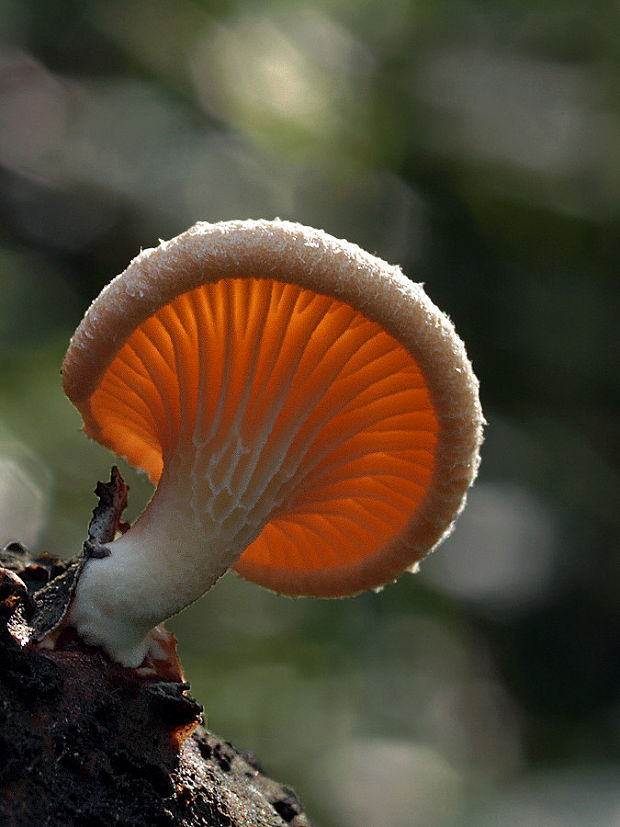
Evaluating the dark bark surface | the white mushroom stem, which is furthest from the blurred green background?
the dark bark surface

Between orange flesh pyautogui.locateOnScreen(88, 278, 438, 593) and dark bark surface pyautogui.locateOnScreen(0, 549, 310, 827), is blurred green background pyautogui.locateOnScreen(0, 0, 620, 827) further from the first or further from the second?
dark bark surface pyautogui.locateOnScreen(0, 549, 310, 827)

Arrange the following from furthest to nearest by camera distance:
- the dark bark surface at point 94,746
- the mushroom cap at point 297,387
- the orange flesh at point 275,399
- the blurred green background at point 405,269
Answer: the blurred green background at point 405,269, the orange flesh at point 275,399, the mushroom cap at point 297,387, the dark bark surface at point 94,746

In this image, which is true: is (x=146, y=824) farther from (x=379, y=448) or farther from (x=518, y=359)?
(x=518, y=359)

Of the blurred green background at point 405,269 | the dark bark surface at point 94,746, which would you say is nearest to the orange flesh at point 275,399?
the dark bark surface at point 94,746

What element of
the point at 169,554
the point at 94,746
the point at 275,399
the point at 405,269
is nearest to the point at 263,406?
the point at 275,399

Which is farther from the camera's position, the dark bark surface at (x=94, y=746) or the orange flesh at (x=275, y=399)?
the orange flesh at (x=275, y=399)

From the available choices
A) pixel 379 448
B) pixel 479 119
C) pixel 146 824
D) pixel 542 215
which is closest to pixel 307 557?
pixel 379 448

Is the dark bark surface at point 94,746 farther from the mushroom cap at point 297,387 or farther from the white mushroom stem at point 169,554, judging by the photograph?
the mushroom cap at point 297,387
